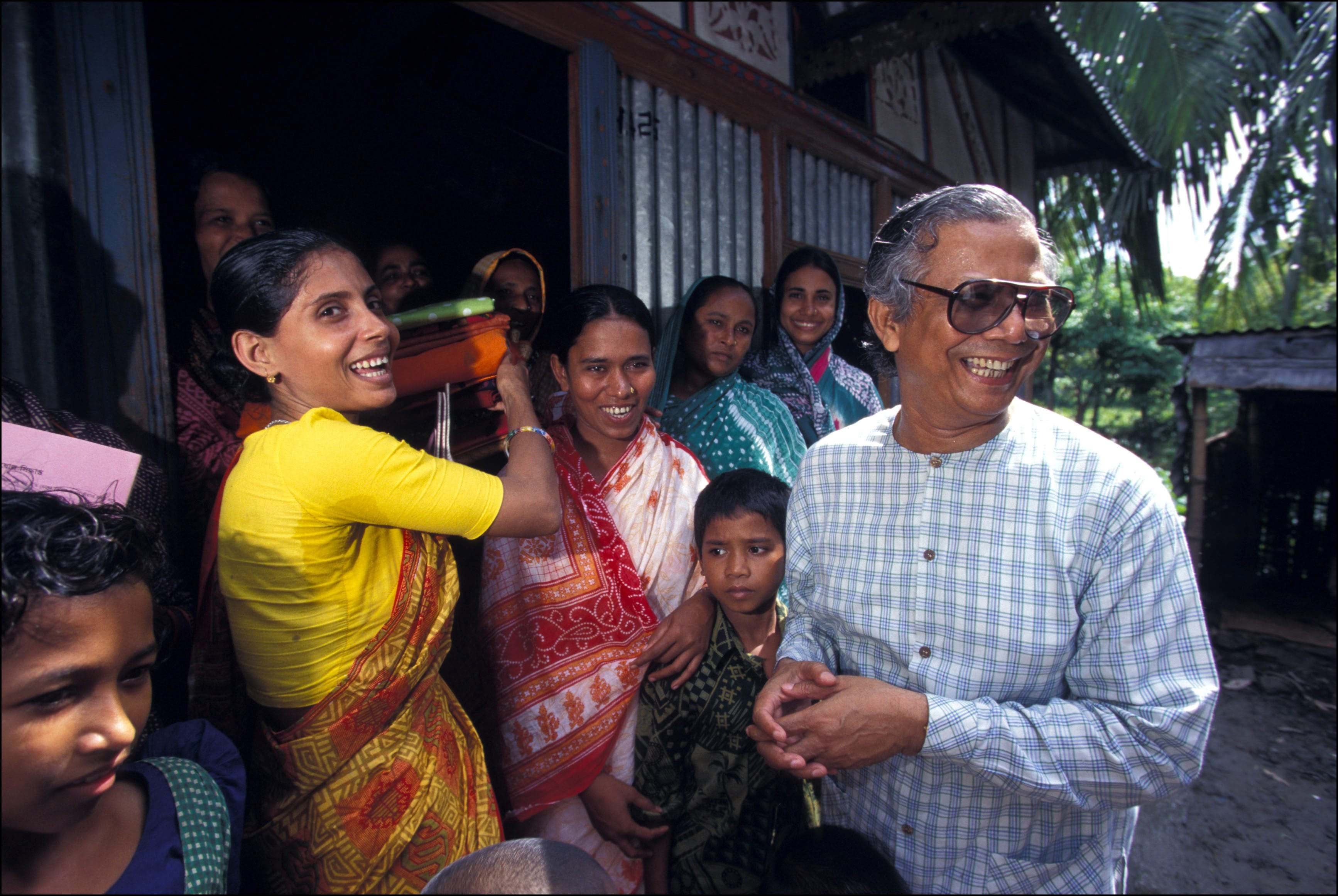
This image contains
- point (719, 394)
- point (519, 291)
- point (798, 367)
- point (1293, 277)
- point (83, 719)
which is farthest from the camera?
point (1293, 277)

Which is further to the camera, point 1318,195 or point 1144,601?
point 1318,195

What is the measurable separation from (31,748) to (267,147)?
4391 mm

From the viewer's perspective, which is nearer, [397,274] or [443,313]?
[443,313]

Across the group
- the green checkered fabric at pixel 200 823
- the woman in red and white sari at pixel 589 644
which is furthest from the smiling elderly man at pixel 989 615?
the green checkered fabric at pixel 200 823

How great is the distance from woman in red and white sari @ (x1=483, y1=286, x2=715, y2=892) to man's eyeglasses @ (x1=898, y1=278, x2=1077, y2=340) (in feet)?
3.31

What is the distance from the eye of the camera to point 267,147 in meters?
4.14

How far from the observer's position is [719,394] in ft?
8.92

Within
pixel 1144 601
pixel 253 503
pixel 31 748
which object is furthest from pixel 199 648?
pixel 1144 601

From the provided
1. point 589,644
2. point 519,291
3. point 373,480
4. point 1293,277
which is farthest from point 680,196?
point 1293,277

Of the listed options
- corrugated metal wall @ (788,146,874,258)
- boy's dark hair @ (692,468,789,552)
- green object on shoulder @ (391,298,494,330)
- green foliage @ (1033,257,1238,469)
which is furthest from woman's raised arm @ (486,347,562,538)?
green foliage @ (1033,257,1238,469)

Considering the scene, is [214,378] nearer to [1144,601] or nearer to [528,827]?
[528,827]

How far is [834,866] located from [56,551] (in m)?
1.41

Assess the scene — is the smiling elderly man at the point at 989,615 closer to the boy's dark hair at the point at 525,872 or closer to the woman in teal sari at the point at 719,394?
the boy's dark hair at the point at 525,872

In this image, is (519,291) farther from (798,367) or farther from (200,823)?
(200,823)
